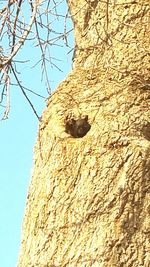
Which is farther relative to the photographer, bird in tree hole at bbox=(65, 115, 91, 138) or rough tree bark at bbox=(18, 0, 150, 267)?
bird in tree hole at bbox=(65, 115, 91, 138)

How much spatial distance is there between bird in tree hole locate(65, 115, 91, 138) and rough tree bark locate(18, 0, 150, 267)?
0.07 feet

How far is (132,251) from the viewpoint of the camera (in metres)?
2.82

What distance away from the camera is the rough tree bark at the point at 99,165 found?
2838 millimetres

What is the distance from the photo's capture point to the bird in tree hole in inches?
123

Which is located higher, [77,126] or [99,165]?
[77,126]

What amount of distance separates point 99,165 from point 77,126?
283mm

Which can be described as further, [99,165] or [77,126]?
[77,126]

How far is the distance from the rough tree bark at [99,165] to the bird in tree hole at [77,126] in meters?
A: 0.02

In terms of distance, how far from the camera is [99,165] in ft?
9.62

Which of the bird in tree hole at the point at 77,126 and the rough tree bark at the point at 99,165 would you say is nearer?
the rough tree bark at the point at 99,165

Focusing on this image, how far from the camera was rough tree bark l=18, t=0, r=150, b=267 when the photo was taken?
9.31 ft

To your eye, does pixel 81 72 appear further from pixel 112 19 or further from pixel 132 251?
pixel 132 251

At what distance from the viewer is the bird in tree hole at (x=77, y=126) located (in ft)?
10.2

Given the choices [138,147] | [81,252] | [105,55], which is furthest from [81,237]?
[105,55]
